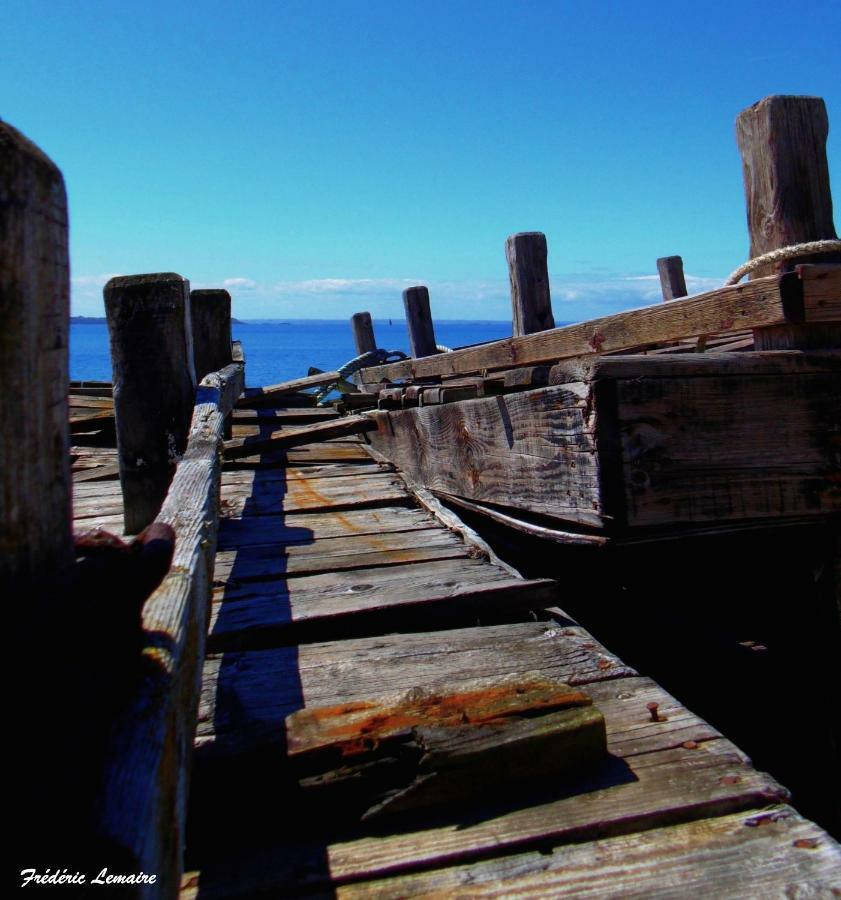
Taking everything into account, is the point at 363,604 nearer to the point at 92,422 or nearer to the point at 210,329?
the point at 92,422

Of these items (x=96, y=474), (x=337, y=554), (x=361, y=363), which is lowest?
→ (x=337, y=554)

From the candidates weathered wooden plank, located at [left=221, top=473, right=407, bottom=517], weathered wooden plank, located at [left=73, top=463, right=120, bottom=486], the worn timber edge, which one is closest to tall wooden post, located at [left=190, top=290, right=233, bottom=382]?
weathered wooden plank, located at [left=73, top=463, right=120, bottom=486]

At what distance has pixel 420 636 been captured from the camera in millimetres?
2570

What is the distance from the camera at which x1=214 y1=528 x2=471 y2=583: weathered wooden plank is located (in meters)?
3.31

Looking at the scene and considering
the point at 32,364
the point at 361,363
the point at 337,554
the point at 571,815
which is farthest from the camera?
the point at 361,363

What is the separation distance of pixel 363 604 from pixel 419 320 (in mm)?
6182

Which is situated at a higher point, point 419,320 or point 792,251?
point 419,320

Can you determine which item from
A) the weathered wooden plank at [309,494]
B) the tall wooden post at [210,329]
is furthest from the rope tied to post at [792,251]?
the tall wooden post at [210,329]

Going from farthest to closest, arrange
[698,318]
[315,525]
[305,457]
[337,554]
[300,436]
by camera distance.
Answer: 1. [305,457]
2. [300,436]
3. [315,525]
4. [337,554]
5. [698,318]

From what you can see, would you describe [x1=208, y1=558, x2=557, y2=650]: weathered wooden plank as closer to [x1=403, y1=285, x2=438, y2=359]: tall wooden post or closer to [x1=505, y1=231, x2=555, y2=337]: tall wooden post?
[x1=505, y1=231, x2=555, y2=337]: tall wooden post

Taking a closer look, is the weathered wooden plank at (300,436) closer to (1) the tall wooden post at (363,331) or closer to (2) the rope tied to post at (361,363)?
(2) the rope tied to post at (361,363)

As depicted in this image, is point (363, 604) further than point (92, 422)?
No

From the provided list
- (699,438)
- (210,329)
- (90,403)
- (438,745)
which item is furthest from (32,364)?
(90,403)

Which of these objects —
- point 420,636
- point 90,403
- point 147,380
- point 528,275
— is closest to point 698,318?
point 420,636
